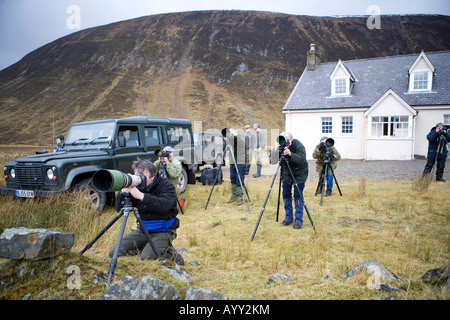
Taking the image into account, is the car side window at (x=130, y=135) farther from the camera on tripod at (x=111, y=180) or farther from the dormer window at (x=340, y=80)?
the dormer window at (x=340, y=80)

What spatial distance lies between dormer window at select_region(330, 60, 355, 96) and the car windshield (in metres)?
17.0

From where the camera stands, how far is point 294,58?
209ft

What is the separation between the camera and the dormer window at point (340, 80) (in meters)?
19.7

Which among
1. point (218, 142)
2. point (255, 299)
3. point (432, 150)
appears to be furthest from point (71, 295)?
point (218, 142)

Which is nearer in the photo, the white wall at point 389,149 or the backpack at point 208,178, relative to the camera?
the backpack at point 208,178

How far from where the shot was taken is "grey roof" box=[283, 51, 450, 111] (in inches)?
713

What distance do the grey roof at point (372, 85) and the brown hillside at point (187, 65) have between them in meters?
19.2

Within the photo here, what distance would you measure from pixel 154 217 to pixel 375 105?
17.9 meters

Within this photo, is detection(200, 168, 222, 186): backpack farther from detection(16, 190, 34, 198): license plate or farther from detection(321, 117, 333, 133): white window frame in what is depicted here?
detection(321, 117, 333, 133): white window frame

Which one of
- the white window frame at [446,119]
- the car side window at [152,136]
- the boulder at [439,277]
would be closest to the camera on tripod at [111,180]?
the boulder at [439,277]

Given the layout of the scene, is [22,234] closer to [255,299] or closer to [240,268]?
[255,299]

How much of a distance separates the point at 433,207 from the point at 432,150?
366 cm

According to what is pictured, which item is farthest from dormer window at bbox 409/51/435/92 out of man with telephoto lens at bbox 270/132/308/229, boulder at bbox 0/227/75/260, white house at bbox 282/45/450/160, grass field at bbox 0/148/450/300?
boulder at bbox 0/227/75/260
